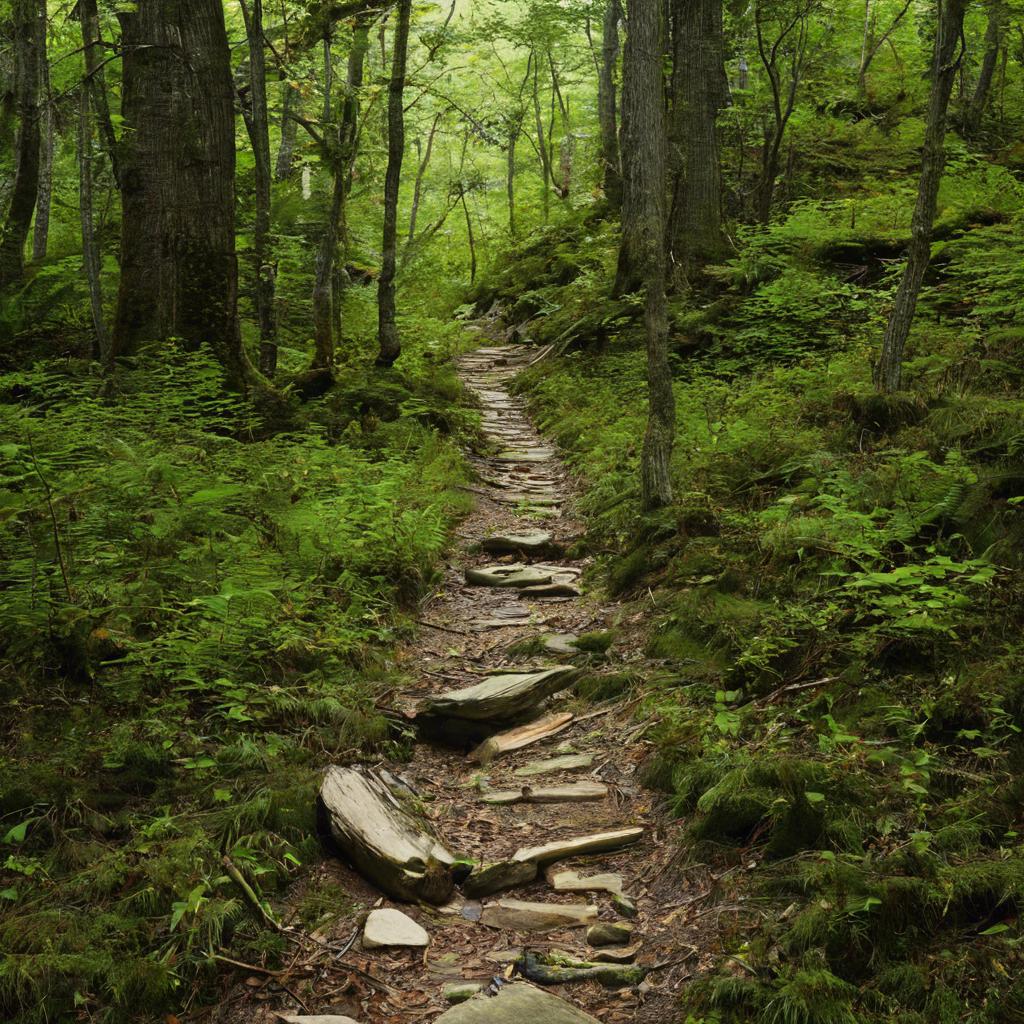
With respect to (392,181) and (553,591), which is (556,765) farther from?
(392,181)

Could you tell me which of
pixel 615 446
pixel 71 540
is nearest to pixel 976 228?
pixel 615 446

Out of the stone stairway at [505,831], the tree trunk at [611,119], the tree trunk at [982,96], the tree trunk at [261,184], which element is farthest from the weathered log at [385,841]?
the tree trunk at [611,119]

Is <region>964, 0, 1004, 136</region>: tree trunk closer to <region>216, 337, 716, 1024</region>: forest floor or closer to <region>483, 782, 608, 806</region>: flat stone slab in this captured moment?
<region>216, 337, 716, 1024</region>: forest floor

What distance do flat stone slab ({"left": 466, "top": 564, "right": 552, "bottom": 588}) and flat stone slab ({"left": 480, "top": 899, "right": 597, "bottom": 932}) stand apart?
4.08m

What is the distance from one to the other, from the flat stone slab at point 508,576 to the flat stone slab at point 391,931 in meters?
4.27

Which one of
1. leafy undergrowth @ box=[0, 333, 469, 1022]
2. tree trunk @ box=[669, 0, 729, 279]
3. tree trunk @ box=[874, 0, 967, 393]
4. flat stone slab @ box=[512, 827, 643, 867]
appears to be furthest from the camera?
tree trunk @ box=[669, 0, 729, 279]

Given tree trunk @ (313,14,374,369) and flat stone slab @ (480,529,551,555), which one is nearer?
flat stone slab @ (480,529,551,555)

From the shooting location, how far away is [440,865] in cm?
359

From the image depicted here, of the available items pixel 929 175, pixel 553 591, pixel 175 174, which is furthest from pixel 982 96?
pixel 175 174

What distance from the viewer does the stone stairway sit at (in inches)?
117

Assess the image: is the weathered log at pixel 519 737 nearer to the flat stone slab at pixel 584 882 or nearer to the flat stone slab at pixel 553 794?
the flat stone slab at pixel 553 794

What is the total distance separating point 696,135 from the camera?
13.1 m

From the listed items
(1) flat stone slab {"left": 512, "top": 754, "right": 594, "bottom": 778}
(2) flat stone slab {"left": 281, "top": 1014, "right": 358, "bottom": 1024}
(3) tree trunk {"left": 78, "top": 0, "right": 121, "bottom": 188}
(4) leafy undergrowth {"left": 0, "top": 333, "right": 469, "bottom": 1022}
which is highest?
(3) tree trunk {"left": 78, "top": 0, "right": 121, "bottom": 188}

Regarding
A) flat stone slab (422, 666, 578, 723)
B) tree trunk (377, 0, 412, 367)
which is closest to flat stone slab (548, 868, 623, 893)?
flat stone slab (422, 666, 578, 723)
